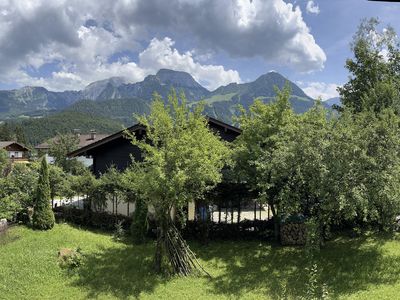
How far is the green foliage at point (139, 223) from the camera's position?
1903cm

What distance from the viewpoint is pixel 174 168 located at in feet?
48.9

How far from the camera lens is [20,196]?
→ 19.3 m

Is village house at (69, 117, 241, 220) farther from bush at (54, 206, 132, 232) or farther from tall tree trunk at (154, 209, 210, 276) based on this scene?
tall tree trunk at (154, 209, 210, 276)

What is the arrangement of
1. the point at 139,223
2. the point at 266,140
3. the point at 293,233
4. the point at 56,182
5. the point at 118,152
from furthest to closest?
the point at 118,152
the point at 56,182
the point at 139,223
the point at 293,233
the point at 266,140

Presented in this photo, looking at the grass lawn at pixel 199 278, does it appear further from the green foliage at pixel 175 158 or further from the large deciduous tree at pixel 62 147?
the large deciduous tree at pixel 62 147

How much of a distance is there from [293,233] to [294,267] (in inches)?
121

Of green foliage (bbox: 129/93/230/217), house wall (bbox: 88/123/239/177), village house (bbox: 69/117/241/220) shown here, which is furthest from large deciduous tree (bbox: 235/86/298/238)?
house wall (bbox: 88/123/239/177)

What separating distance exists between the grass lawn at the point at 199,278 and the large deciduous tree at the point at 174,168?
4.20 ft

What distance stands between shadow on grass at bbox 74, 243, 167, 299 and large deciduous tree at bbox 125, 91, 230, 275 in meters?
0.87

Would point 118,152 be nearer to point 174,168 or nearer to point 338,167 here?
point 174,168

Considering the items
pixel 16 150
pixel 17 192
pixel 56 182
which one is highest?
pixel 16 150

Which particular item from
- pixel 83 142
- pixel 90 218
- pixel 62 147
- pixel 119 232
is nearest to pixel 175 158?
pixel 119 232

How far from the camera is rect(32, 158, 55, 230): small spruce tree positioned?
17953 mm

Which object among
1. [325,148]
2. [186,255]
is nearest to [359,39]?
[325,148]
